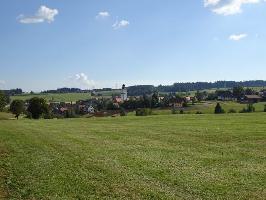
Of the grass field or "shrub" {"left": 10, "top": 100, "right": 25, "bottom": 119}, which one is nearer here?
the grass field

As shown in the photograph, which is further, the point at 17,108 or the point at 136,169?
the point at 17,108

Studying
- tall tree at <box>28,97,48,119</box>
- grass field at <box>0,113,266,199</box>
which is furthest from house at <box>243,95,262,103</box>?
grass field at <box>0,113,266,199</box>

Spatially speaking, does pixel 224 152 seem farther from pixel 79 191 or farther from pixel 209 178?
pixel 79 191

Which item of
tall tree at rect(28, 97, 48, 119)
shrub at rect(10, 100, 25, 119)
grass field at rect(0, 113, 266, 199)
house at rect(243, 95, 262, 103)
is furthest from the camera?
house at rect(243, 95, 262, 103)

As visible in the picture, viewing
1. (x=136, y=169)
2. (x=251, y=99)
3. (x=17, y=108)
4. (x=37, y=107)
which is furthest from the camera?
(x=251, y=99)

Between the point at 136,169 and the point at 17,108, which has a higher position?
the point at 136,169

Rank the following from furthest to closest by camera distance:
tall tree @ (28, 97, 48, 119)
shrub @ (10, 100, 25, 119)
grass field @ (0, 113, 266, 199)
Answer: shrub @ (10, 100, 25, 119), tall tree @ (28, 97, 48, 119), grass field @ (0, 113, 266, 199)

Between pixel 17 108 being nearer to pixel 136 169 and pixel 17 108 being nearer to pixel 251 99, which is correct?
pixel 251 99

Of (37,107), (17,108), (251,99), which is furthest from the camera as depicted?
(251,99)

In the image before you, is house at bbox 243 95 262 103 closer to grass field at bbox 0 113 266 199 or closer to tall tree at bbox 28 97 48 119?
tall tree at bbox 28 97 48 119

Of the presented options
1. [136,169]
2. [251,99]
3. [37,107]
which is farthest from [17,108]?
[136,169]

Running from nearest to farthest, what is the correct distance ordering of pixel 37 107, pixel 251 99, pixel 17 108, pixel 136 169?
pixel 136 169 < pixel 37 107 < pixel 17 108 < pixel 251 99

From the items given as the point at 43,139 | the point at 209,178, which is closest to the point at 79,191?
the point at 209,178

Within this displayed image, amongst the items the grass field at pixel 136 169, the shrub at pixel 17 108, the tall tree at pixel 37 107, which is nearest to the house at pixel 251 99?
the tall tree at pixel 37 107
